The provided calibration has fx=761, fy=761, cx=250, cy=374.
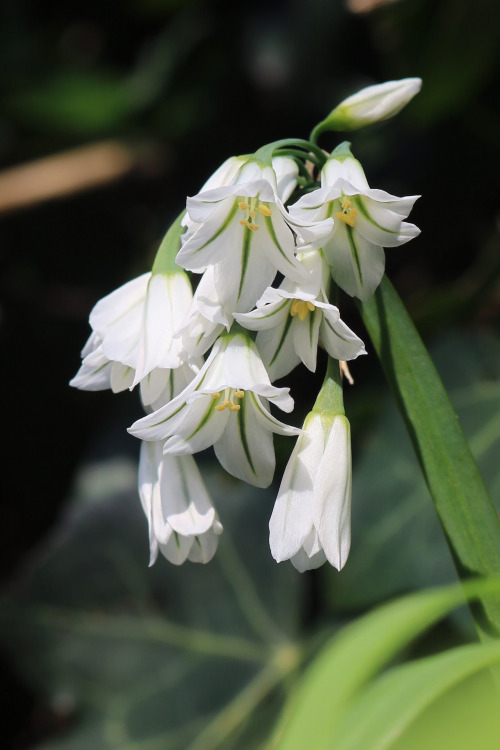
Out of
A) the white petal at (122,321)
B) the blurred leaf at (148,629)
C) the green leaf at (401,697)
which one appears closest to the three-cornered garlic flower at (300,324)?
the white petal at (122,321)

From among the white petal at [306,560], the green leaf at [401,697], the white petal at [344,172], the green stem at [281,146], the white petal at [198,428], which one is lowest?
the green leaf at [401,697]

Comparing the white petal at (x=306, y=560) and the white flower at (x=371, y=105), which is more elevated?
the white flower at (x=371, y=105)

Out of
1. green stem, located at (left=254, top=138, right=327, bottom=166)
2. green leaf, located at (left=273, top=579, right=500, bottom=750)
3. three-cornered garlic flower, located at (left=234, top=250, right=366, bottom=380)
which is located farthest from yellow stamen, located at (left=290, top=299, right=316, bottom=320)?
green leaf, located at (left=273, top=579, right=500, bottom=750)

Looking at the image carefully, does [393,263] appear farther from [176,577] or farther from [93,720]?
[93,720]

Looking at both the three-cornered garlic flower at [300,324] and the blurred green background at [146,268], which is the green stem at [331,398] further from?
the blurred green background at [146,268]

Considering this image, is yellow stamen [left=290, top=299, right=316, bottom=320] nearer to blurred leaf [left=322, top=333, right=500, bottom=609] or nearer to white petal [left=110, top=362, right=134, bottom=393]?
white petal [left=110, top=362, right=134, bottom=393]

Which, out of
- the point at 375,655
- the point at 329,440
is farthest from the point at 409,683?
the point at 329,440
